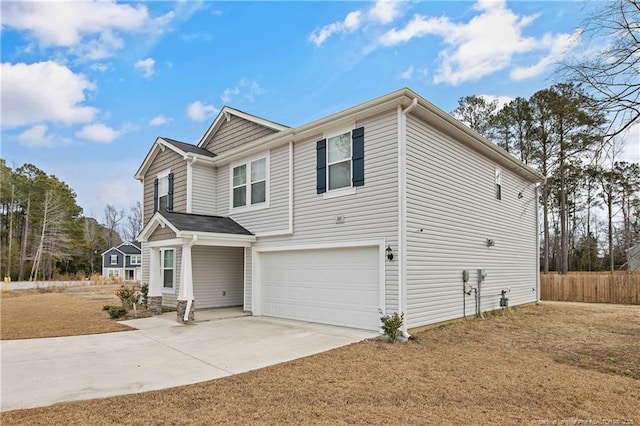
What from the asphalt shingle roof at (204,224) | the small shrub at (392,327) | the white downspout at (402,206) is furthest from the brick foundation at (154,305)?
the white downspout at (402,206)

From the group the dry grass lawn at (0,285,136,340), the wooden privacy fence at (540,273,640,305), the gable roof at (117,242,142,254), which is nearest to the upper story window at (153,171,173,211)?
the dry grass lawn at (0,285,136,340)

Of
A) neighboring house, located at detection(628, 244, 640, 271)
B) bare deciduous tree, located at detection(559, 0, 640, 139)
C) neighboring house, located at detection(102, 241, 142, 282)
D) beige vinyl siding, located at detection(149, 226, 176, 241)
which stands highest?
bare deciduous tree, located at detection(559, 0, 640, 139)

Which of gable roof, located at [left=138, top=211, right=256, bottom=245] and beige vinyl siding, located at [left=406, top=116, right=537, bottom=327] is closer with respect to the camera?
beige vinyl siding, located at [left=406, top=116, right=537, bottom=327]

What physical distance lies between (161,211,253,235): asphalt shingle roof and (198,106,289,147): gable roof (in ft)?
10.7

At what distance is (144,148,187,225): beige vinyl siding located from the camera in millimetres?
13258

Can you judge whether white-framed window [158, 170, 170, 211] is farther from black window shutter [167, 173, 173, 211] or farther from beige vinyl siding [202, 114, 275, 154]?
beige vinyl siding [202, 114, 275, 154]

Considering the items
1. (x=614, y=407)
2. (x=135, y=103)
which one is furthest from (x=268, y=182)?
(x=135, y=103)

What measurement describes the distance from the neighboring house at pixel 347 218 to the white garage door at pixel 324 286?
3 cm

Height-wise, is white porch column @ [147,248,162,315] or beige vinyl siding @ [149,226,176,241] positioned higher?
beige vinyl siding @ [149,226,176,241]

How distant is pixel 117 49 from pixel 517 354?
1469cm

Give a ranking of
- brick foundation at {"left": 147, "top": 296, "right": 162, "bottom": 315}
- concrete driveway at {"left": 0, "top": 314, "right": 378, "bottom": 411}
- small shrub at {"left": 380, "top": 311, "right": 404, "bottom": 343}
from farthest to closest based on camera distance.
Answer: brick foundation at {"left": 147, "top": 296, "right": 162, "bottom": 315}
small shrub at {"left": 380, "top": 311, "right": 404, "bottom": 343}
concrete driveway at {"left": 0, "top": 314, "right": 378, "bottom": 411}

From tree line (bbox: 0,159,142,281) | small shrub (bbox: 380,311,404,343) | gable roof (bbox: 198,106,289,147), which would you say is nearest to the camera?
small shrub (bbox: 380,311,404,343)

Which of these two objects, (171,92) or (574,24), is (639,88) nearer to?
(574,24)

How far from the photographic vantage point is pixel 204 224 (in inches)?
438
